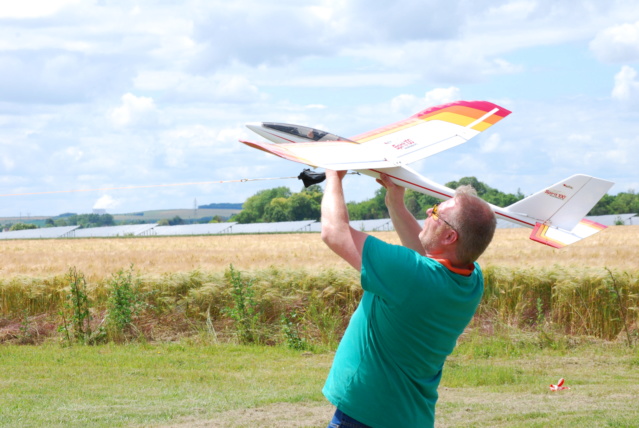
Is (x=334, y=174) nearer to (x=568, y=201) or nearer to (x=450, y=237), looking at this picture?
(x=450, y=237)

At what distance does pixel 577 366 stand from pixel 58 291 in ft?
31.5

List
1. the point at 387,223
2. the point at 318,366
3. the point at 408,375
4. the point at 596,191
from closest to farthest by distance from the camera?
1. the point at 408,375
2. the point at 596,191
3. the point at 318,366
4. the point at 387,223

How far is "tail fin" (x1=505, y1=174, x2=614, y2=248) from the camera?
5074 millimetres

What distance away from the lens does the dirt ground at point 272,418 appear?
721cm

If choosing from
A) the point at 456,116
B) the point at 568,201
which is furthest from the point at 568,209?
the point at 456,116

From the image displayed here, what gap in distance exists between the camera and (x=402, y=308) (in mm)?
2951

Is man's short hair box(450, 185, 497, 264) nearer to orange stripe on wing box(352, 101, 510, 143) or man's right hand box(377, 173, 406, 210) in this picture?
man's right hand box(377, 173, 406, 210)

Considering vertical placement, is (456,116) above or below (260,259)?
above

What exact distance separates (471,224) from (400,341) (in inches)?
23.0

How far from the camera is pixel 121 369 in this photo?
1049 centimetres

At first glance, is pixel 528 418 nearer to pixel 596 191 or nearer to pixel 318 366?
pixel 596 191

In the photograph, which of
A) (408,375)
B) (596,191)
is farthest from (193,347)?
(408,375)

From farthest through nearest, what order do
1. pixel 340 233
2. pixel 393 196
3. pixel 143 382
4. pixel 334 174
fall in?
pixel 143 382 → pixel 393 196 → pixel 334 174 → pixel 340 233

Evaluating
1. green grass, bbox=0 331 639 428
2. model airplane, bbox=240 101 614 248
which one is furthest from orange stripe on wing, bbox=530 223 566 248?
green grass, bbox=0 331 639 428
